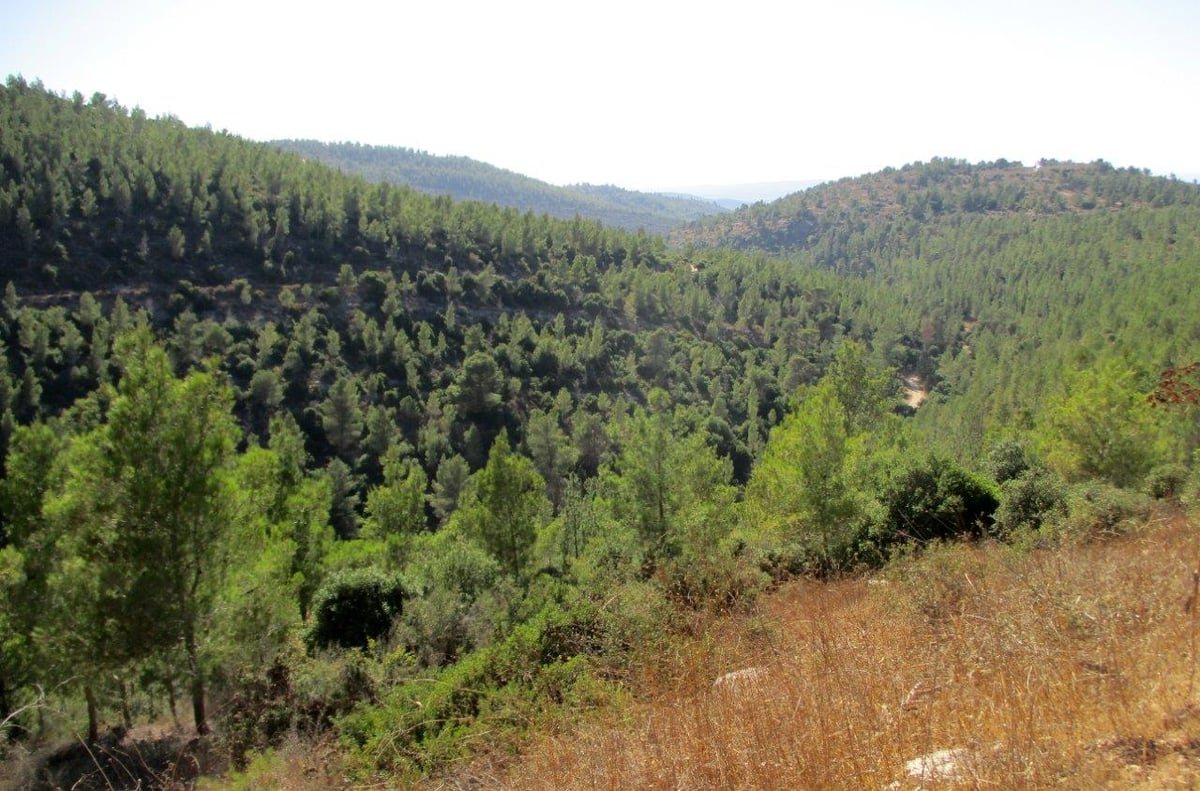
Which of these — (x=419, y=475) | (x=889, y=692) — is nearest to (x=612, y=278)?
(x=419, y=475)

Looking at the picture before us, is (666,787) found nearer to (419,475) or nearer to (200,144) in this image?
(419,475)

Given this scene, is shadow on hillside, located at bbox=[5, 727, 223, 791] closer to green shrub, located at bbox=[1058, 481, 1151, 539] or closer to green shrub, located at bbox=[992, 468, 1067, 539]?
green shrub, located at bbox=[1058, 481, 1151, 539]

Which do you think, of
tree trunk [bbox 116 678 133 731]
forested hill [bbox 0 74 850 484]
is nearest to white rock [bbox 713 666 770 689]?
tree trunk [bbox 116 678 133 731]

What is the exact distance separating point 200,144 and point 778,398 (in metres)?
93.6

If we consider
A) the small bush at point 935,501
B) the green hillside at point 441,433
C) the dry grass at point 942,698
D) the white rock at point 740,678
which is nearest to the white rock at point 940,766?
the dry grass at point 942,698

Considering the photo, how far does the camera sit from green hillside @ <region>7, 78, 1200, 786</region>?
9.52 metres

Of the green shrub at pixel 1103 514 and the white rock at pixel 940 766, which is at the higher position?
the white rock at pixel 940 766

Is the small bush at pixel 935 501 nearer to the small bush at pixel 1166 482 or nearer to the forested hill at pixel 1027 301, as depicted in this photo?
the small bush at pixel 1166 482

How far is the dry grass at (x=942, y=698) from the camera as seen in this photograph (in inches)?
112

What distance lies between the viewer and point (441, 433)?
177ft

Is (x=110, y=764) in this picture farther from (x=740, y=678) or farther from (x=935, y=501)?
(x=935, y=501)

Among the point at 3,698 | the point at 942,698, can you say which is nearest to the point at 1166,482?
the point at 942,698

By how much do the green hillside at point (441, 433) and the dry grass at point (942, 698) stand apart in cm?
61

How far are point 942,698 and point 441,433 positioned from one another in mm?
52834
